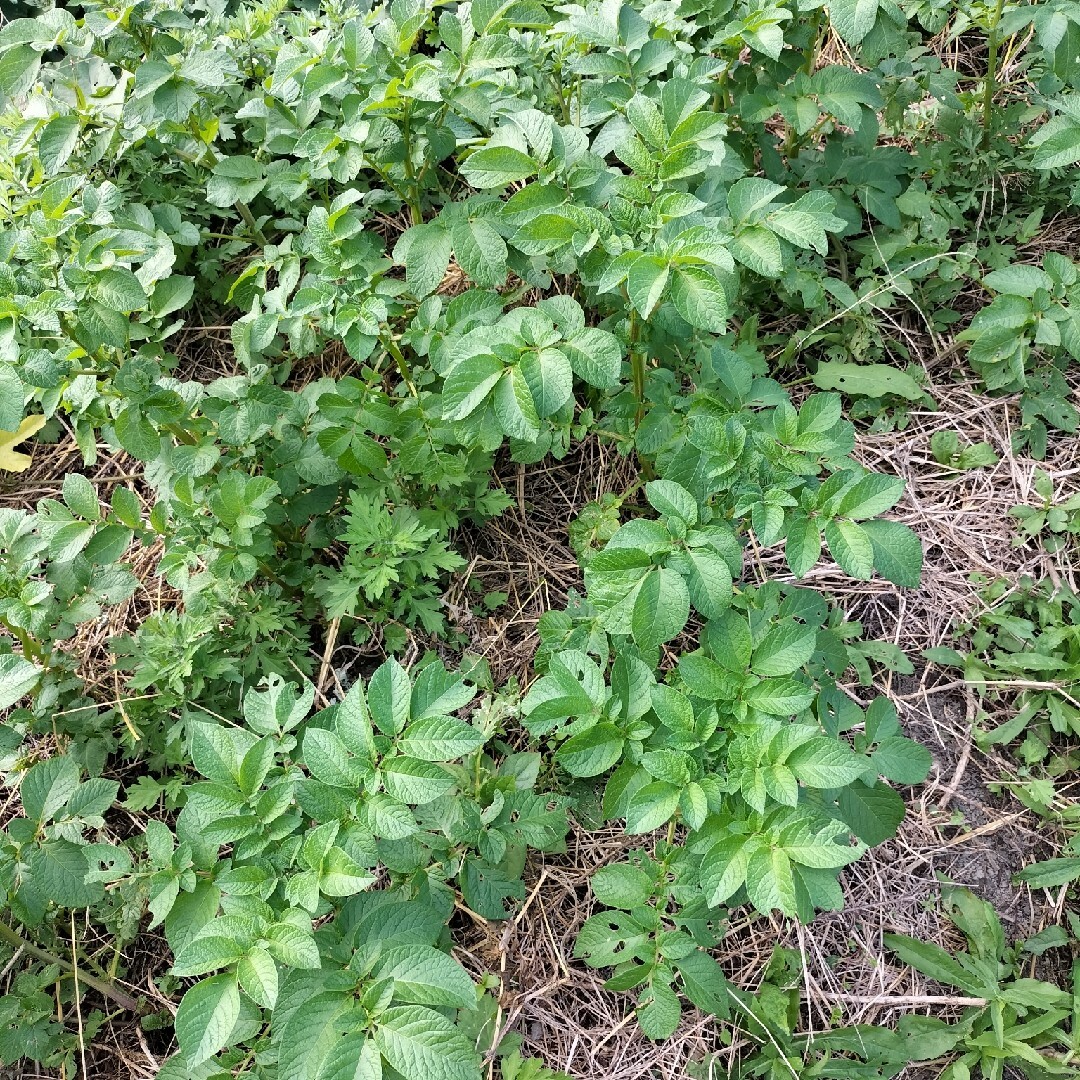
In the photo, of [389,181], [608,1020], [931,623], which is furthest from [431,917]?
[389,181]

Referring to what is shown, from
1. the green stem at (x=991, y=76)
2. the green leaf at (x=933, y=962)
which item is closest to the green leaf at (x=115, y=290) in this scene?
the green leaf at (x=933, y=962)

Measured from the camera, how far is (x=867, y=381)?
8.61 feet

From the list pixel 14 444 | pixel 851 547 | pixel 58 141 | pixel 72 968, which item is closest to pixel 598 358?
pixel 851 547

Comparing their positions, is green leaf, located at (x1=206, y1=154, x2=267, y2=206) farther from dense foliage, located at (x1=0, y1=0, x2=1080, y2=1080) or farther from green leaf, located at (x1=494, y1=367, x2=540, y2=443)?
green leaf, located at (x1=494, y1=367, x2=540, y2=443)

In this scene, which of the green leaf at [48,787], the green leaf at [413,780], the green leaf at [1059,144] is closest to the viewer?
the green leaf at [413,780]

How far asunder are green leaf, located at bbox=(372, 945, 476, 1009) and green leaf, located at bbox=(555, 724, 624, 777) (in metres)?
0.43

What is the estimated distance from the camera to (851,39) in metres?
2.13

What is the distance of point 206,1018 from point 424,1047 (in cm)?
32

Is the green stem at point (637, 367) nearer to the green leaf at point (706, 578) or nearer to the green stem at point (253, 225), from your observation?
the green leaf at point (706, 578)

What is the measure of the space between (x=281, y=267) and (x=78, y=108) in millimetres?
656

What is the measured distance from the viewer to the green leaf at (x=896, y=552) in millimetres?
1683

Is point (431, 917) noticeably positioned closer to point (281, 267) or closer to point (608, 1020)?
point (608, 1020)

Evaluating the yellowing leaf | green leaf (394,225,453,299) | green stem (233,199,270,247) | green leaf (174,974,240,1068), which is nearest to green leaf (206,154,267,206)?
green stem (233,199,270,247)

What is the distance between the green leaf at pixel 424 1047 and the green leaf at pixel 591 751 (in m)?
0.51
